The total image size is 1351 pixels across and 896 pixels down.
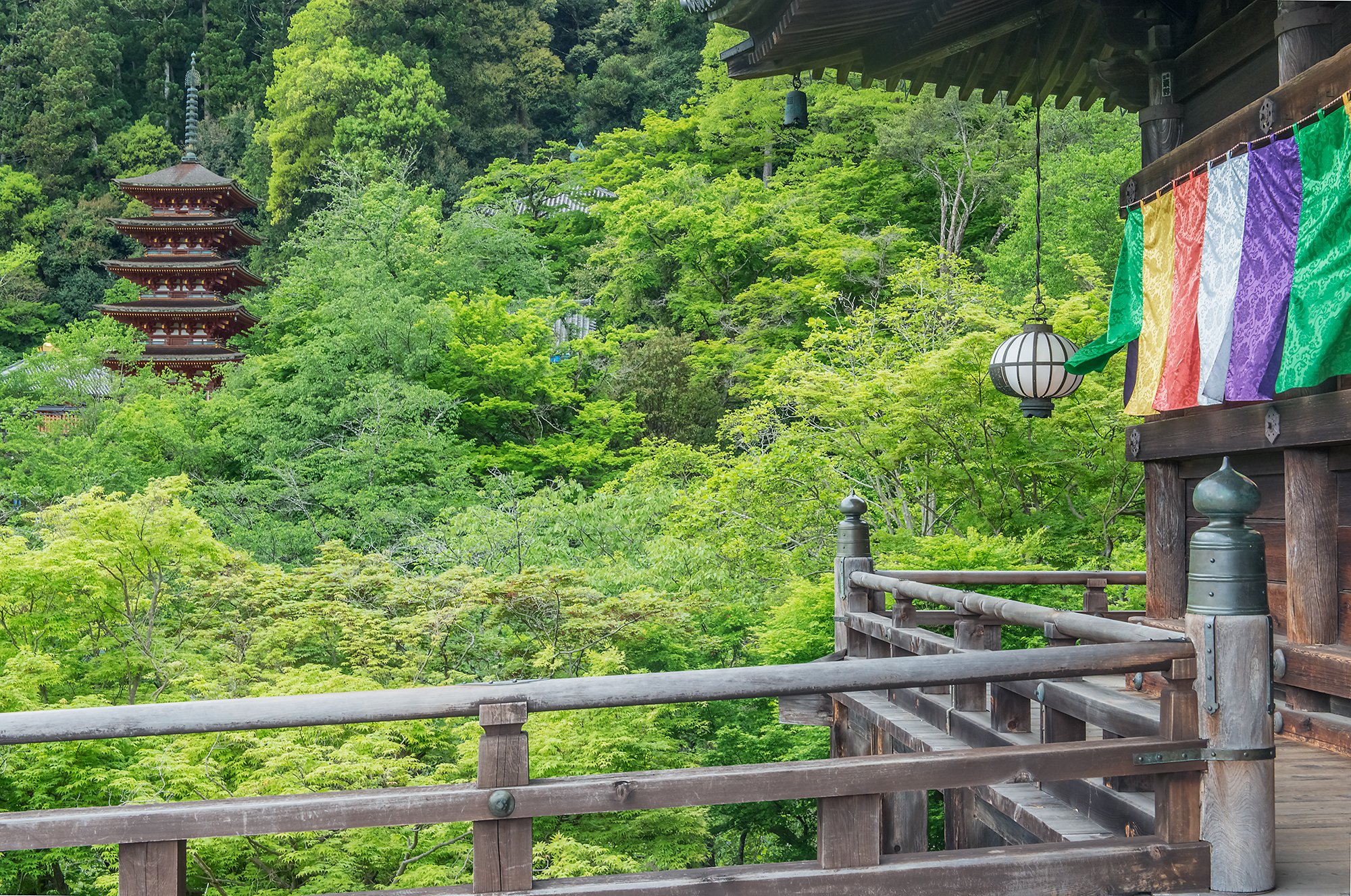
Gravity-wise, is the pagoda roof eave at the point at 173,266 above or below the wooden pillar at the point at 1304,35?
above

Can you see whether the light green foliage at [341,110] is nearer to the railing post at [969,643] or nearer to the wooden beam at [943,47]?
the wooden beam at [943,47]

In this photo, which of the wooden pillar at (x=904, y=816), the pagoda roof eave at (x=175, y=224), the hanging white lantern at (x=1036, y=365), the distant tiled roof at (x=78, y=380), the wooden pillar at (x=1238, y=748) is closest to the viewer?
the wooden pillar at (x=1238, y=748)

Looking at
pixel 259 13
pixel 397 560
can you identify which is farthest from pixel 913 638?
pixel 259 13

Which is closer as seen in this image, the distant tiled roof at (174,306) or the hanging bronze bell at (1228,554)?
the hanging bronze bell at (1228,554)

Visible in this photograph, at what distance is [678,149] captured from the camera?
2650 cm

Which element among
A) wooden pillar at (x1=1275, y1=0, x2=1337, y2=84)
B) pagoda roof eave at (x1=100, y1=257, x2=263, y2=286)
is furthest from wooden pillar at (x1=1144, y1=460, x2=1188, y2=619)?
pagoda roof eave at (x1=100, y1=257, x2=263, y2=286)

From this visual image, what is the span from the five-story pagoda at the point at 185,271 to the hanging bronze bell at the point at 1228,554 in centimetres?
2468

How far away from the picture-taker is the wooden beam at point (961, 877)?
2688 millimetres

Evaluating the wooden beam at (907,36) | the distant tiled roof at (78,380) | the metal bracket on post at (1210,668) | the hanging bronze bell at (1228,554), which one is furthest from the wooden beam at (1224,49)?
the distant tiled roof at (78,380)

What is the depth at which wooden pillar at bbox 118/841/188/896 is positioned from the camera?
8.38ft

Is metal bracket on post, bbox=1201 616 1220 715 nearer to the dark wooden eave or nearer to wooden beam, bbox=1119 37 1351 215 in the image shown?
wooden beam, bbox=1119 37 1351 215

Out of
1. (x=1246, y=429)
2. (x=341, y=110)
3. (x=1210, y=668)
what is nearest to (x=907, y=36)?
(x=1246, y=429)

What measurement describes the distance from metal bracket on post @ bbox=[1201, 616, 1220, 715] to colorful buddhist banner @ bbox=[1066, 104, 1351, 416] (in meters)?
1.49

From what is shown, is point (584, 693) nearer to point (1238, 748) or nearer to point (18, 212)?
point (1238, 748)
